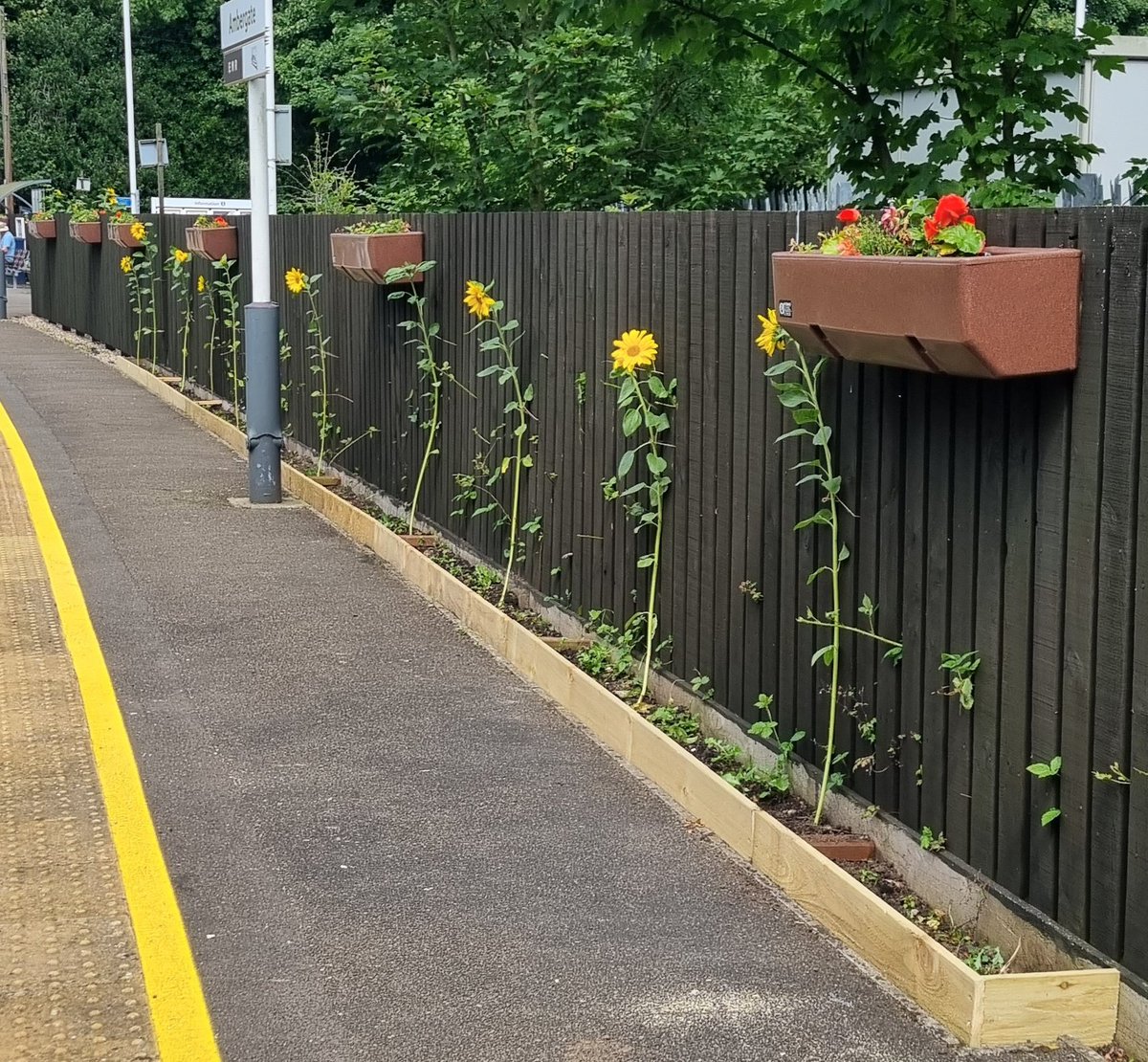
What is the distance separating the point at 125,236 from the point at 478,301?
11911mm

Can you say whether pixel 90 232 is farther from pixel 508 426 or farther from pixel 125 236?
pixel 508 426

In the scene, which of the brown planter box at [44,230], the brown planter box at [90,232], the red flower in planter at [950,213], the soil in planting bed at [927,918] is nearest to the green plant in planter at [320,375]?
the soil in planting bed at [927,918]

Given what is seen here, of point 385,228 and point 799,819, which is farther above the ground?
point 385,228

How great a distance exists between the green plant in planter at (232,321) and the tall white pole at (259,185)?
268cm

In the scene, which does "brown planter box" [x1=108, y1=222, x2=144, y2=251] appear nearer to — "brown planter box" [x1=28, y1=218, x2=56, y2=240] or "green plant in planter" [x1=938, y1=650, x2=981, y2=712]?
"brown planter box" [x1=28, y1=218, x2=56, y2=240]

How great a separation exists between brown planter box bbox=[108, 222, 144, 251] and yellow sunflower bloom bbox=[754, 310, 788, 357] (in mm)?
14769

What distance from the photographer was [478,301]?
877cm

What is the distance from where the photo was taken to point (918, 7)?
25.5ft

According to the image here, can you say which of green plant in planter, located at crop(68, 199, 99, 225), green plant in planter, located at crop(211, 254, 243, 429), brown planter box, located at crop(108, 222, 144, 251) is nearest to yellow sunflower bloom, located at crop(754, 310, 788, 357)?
green plant in planter, located at crop(211, 254, 243, 429)

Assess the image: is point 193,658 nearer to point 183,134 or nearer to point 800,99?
point 800,99

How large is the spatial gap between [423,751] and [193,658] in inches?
67.4

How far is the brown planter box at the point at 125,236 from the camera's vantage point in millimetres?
19453

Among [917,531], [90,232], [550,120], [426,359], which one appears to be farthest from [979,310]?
[90,232]

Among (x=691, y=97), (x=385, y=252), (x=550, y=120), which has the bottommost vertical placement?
(x=385, y=252)
